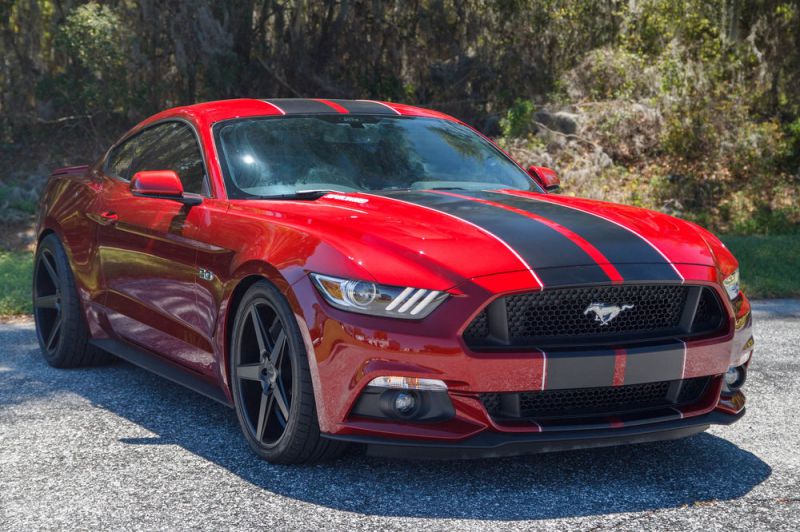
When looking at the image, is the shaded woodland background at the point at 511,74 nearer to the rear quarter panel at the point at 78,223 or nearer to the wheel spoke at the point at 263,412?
the rear quarter panel at the point at 78,223

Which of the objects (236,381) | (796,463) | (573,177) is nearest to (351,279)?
(236,381)

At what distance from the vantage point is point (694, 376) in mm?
4105

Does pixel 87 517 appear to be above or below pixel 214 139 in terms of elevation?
below

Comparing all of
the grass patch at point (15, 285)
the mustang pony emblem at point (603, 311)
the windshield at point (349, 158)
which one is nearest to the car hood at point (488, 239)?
the mustang pony emblem at point (603, 311)

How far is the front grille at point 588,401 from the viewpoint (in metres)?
3.89

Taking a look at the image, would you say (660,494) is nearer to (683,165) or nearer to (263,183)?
(263,183)

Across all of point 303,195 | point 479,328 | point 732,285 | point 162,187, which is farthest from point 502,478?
point 162,187

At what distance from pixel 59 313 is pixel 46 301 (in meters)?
0.26

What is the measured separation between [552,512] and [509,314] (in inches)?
27.3

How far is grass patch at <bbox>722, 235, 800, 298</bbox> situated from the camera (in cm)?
1017

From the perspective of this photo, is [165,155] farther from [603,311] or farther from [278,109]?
[603,311]

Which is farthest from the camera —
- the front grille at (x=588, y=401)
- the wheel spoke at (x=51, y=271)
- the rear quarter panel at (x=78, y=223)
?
the wheel spoke at (x=51, y=271)

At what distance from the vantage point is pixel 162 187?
493 centimetres

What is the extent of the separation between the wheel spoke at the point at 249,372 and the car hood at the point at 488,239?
61 centimetres
